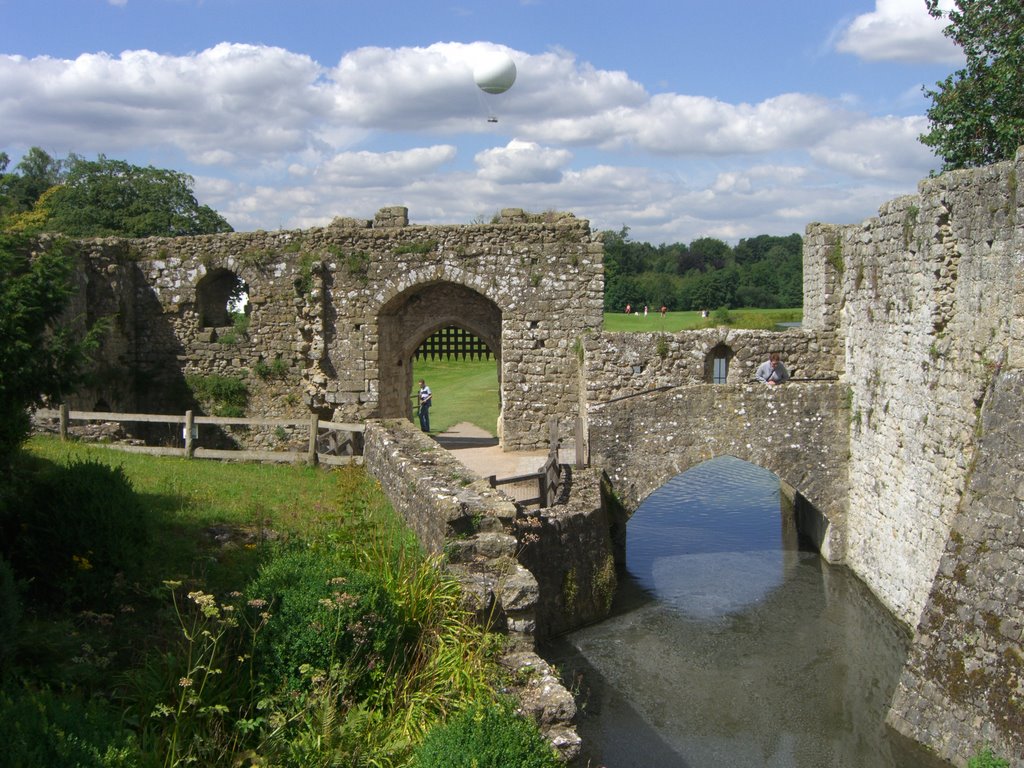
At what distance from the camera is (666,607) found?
37.8 ft

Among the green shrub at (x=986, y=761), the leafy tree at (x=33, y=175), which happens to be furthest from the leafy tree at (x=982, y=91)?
the leafy tree at (x=33, y=175)

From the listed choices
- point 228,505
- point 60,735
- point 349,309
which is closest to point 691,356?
point 349,309

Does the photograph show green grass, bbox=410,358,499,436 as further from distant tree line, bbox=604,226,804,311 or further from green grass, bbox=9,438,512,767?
green grass, bbox=9,438,512,767

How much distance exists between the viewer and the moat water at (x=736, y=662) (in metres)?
8.27

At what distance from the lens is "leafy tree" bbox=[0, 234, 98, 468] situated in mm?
6141

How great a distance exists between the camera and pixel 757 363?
13.5 meters

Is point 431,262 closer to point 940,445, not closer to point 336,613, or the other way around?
point 940,445

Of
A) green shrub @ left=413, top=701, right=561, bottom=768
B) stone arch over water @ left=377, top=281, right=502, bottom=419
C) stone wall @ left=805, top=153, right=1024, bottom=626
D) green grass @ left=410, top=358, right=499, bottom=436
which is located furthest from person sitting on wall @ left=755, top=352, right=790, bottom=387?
green shrub @ left=413, top=701, right=561, bottom=768

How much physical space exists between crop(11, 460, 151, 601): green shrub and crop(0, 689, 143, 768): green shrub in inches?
83.2

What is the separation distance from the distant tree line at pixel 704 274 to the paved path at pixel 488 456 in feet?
58.8

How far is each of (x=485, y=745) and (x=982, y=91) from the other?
1496cm

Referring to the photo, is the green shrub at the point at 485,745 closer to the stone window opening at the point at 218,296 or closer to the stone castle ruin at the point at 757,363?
the stone castle ruin at the point at 757,363

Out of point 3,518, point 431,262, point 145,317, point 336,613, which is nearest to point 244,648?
point 336,613

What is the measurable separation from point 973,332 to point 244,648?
699 centimetres
